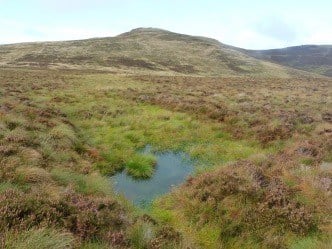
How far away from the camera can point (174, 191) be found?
36.7 ft

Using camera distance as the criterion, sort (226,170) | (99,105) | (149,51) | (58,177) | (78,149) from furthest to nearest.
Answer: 1. (149,51)
2. (99,105)
3. (78,149)
4. (226,170)
5. (58,177)

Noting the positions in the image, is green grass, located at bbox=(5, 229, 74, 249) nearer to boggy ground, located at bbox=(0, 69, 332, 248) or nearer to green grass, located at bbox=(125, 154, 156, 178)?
boggy ground, located at bbox=(0, 69, 332, 248)

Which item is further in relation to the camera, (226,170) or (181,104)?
(181,104)

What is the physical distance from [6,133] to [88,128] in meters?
6.48

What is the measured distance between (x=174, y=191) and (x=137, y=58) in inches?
3373

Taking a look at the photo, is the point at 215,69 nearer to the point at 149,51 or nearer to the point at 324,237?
the point at 149,51

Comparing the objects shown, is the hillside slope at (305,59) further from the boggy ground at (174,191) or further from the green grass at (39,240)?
the green grass at (39,240)

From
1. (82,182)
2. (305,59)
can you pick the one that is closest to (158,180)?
(82,182)

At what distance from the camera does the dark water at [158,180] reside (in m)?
11.3

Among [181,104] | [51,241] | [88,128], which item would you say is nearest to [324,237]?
[51,241]

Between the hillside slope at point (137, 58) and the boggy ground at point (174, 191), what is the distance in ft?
187

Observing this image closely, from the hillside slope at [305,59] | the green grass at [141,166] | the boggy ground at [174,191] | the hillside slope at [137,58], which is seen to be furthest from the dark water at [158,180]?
the hillside slope at [305,59]

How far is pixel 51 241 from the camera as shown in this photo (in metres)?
5.55

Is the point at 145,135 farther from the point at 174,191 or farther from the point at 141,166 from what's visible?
the point at 174,191
